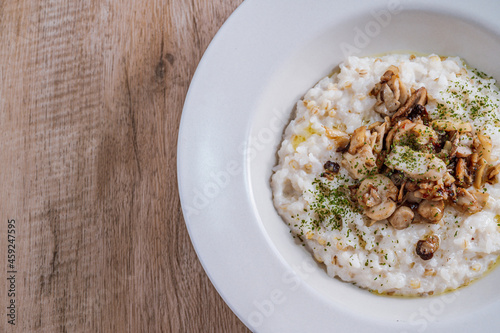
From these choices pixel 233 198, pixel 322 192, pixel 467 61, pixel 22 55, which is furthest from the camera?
pixel 22 55

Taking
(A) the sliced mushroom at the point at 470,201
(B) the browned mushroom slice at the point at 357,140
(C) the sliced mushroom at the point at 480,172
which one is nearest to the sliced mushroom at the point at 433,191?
(A) the sliced mushroom at the point at 470,201

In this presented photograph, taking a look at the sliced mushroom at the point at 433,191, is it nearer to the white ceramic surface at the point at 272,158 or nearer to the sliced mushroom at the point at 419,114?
the sliced mushroom at the point at 419,114

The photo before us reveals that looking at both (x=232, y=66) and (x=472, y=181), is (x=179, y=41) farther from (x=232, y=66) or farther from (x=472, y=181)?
(x=472, y=181)

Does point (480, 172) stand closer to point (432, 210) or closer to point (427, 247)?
point (432, 210)

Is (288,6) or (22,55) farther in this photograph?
(22,55)

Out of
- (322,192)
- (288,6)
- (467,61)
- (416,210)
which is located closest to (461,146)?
(416,210)

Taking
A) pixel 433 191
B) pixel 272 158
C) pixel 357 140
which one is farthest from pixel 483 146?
pixel 272 158
